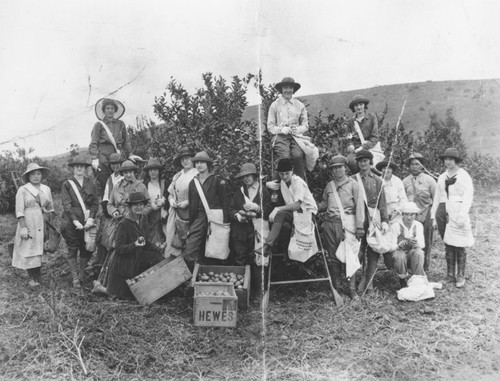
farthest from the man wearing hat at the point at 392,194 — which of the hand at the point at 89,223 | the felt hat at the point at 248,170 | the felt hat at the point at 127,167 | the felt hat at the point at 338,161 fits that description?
the hand at the point at 89,223

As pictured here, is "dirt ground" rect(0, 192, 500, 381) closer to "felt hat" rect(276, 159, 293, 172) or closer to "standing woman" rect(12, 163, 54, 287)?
"standing woman" rect(12, 163, 54, 287)

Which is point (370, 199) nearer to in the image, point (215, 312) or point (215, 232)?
point (215, 232)

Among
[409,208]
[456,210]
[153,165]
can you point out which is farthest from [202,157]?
[456,210]

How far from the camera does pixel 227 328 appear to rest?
18.4ft

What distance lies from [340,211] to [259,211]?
4.17 ft

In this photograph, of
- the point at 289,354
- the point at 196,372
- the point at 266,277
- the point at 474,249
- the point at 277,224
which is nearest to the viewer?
the point at 196,372

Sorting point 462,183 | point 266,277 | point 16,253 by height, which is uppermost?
point 462,183

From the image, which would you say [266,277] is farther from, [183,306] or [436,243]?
[436,243]

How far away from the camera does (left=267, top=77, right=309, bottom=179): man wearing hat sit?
6402 millimetres

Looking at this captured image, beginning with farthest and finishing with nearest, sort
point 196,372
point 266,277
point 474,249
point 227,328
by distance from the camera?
point 474,249 → point 266,277 → point 227,328 → point 196,372

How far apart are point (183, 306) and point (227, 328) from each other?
3.21 feet

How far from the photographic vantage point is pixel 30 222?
680 centimetres

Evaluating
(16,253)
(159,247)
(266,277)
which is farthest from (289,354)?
(16,253)

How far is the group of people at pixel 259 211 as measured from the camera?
6.21 meters
